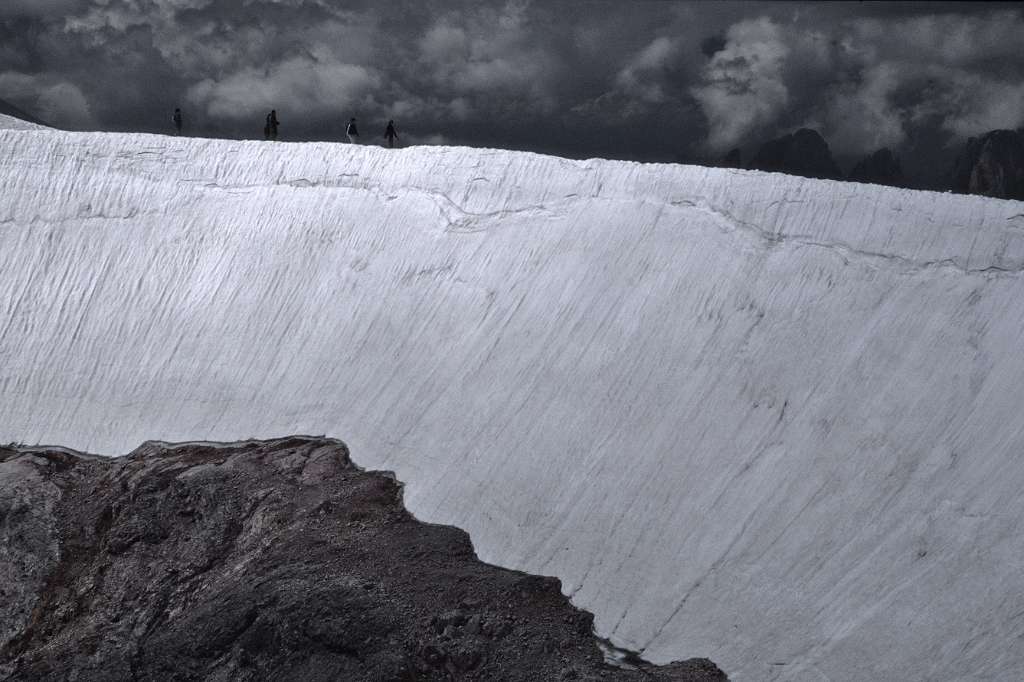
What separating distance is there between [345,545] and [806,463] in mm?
2918

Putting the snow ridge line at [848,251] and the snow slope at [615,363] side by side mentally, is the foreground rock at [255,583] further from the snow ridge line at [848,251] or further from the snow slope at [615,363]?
the snow ridge line at [848,251]

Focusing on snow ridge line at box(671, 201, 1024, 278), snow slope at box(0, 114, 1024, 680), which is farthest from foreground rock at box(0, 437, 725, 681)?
snow ridge line at box(671, 201, 1024, 278)

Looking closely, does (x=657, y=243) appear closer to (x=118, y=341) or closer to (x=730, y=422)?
(x=730, y=422)

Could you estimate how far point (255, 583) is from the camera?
5996mm

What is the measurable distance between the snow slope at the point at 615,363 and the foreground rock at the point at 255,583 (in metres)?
0.25

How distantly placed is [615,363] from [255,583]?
110 inches

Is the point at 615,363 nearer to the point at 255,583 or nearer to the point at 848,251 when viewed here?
the point at 848,251

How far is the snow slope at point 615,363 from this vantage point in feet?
18.4

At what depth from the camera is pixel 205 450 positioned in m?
7.21

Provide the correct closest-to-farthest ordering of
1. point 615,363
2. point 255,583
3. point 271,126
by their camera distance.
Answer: point 255,583 < point 615,363 < point 271,126

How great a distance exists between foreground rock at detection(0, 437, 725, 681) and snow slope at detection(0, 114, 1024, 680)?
25 cm

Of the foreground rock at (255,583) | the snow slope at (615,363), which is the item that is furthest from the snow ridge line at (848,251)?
the foreground rock at (255,583)

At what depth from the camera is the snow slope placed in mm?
5605

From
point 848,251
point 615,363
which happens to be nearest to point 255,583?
point 615,363
